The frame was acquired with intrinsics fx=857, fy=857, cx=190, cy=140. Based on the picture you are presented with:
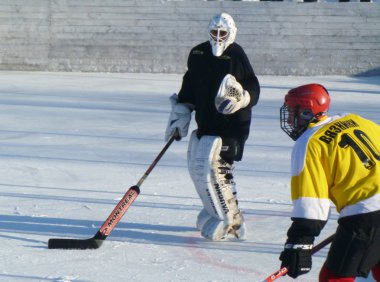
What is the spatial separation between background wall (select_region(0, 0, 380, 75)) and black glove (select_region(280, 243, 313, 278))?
11.2 metres

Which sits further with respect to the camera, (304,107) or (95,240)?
(95,240)

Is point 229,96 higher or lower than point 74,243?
higher

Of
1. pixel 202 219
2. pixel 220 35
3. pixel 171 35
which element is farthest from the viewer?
pixel 171 35

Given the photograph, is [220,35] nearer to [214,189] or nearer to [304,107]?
[214,189]

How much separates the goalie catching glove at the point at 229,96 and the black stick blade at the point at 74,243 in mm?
1033

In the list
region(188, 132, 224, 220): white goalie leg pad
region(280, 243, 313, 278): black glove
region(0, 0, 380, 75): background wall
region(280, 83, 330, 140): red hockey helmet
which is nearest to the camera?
region(280, 243, 313, 278): black glove

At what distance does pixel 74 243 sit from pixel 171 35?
978 centimetres

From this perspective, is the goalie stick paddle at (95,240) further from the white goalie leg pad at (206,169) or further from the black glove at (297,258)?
the black glove at (297,258)

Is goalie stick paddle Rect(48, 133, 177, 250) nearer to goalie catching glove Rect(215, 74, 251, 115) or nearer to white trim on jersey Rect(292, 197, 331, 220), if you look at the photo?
goalie catching glove Rect(215, 74, 251, 115)

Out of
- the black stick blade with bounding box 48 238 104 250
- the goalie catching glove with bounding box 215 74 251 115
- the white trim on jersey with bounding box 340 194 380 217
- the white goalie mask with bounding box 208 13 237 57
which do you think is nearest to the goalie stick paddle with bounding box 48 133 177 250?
the black stick blade with bounding box 48 238 104 250

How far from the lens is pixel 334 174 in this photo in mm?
3084

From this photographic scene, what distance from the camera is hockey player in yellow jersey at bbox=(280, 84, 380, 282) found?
3.06 m

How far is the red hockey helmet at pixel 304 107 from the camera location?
10.7ft

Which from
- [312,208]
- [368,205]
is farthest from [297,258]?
[368,205]
